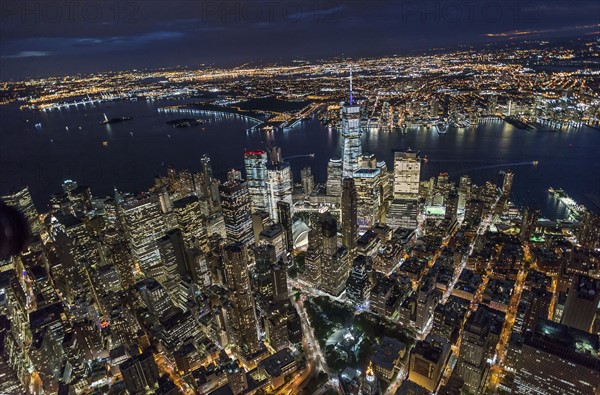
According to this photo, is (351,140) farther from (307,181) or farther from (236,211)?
(236,211)

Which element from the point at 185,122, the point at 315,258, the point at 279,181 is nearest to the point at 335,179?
the point at 279,181

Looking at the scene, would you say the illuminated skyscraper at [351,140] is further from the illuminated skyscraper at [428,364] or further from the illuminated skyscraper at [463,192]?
the illuminated skyscraper at [428,364]

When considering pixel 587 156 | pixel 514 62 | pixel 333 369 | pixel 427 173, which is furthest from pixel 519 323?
pixel 514 62

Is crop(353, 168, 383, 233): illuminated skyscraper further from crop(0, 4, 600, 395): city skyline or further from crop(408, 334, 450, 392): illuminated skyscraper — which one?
crop(408, 334, 450, 392): illuminated skyscraper

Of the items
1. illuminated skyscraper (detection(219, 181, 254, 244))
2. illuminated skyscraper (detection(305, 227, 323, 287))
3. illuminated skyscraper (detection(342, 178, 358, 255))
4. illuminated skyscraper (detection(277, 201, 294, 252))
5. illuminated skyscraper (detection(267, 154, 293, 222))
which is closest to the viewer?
illuminated skyscraper (detection(305, 227, 323, 287))

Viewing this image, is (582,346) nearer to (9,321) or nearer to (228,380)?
(228,380)

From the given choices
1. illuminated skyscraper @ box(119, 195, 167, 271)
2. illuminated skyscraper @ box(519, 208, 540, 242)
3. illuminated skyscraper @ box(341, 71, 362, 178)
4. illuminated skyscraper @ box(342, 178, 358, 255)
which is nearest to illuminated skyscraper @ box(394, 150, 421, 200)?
illuminated skyscraper @ box(341, 71, 362, 178)
